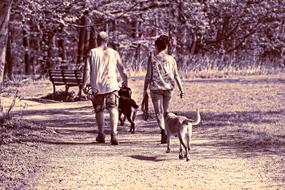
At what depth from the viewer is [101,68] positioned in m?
11.8

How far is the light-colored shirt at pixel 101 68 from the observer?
1179 cm

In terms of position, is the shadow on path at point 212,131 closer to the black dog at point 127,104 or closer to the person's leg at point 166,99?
the black dog at point 127,104

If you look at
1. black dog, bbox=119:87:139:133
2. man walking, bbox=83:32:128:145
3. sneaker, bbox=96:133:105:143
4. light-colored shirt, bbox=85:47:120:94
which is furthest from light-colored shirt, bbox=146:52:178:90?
black dog, bbox=119:87:139:133

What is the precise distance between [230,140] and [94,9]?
824 centimetres

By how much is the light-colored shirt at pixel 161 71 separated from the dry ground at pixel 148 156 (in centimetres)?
107

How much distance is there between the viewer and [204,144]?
12.3 meters

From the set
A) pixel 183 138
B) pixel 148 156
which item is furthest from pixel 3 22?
pixel 183 138

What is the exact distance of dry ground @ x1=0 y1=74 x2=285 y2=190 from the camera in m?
8.47

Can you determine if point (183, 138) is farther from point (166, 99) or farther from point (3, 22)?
point (3, 22)

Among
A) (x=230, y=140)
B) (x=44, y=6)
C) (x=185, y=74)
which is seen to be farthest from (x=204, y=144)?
(x=185, y=74)

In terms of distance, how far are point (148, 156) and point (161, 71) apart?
1.73 m

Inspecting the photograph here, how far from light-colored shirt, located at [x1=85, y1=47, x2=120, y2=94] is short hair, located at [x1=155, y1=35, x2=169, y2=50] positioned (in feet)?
2.86

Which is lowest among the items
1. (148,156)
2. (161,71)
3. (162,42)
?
(148,156)

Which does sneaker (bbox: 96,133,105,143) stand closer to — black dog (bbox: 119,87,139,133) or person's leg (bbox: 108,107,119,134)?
person's leg (bbox: 108,107,119,134)
